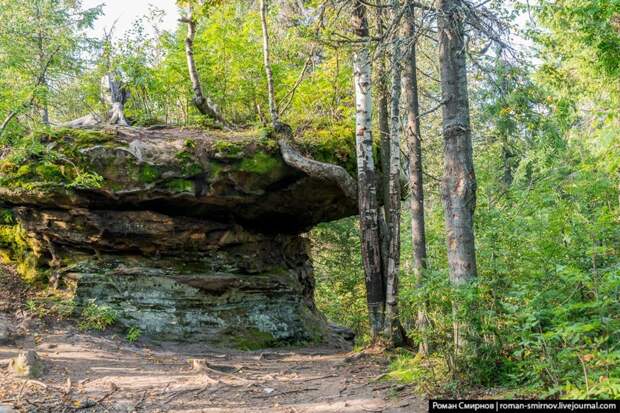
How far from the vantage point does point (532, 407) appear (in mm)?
3871

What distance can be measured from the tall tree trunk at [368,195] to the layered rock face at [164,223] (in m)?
1.18

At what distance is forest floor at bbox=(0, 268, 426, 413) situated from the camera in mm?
5320

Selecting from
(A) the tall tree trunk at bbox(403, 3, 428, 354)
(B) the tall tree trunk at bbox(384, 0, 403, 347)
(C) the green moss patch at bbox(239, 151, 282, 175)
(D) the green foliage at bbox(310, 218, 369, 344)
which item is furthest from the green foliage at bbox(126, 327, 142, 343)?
(D) the green foliage at bbox(310, 218, 369, 344)

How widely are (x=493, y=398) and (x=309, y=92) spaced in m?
7.75

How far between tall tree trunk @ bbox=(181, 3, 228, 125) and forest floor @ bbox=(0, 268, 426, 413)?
17.2 feet

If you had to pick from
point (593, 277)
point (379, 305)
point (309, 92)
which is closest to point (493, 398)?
point (593, 277)

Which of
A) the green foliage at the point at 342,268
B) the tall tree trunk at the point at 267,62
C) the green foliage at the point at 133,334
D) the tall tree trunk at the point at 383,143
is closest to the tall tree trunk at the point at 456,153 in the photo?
the tall tree trunk at the point at 383,143

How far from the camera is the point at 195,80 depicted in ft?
33.2

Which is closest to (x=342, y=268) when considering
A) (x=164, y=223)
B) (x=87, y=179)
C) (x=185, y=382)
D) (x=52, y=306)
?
(x=164, y=223)

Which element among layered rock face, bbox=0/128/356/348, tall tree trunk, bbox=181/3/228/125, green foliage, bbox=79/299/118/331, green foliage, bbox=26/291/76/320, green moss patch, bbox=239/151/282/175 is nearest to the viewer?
green foliage, bbox=26/291/76/320

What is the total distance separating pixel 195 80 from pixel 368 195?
4527 mm

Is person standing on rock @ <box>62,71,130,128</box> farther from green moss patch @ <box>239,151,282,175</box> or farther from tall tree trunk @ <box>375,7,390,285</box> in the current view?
tall tree trunk @ <box>375,7,390,285</box>

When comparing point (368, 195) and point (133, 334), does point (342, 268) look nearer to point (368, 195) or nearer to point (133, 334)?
point (368, 195)

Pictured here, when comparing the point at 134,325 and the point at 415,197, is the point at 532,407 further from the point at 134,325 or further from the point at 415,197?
the point at 134,325
